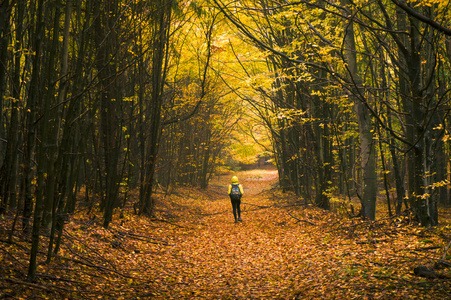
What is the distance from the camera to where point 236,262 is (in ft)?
21.6

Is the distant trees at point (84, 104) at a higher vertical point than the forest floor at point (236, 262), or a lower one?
higher

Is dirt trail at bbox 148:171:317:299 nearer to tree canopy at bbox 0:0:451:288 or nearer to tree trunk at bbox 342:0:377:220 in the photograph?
tree trunk at bbox 342:0:377:220

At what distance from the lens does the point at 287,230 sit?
9.33 m

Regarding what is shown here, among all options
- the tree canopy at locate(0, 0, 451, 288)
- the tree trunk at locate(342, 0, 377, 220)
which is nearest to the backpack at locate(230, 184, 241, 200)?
the tree canopy at locate(0, 0, 451, 288)

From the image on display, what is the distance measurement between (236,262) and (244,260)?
213 millimetres

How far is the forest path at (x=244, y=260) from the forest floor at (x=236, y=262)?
0.06 ft

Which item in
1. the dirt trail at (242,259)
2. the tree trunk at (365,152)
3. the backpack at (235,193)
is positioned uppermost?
the tree trunk at (365,152)

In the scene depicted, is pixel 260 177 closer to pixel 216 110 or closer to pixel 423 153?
pixel 216 110

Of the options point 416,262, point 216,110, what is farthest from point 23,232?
point 216,110

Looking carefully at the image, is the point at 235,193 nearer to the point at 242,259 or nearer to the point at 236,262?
the point at 242,259

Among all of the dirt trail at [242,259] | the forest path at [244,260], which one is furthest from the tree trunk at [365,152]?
the dirt trail at [242,259]

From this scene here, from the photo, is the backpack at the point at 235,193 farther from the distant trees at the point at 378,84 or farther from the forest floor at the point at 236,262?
the distant trees at the point at 378,84

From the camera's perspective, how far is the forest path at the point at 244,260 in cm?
487

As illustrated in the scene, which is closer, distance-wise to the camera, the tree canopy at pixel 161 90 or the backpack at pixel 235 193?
the tree canopy at pixel 161 90
